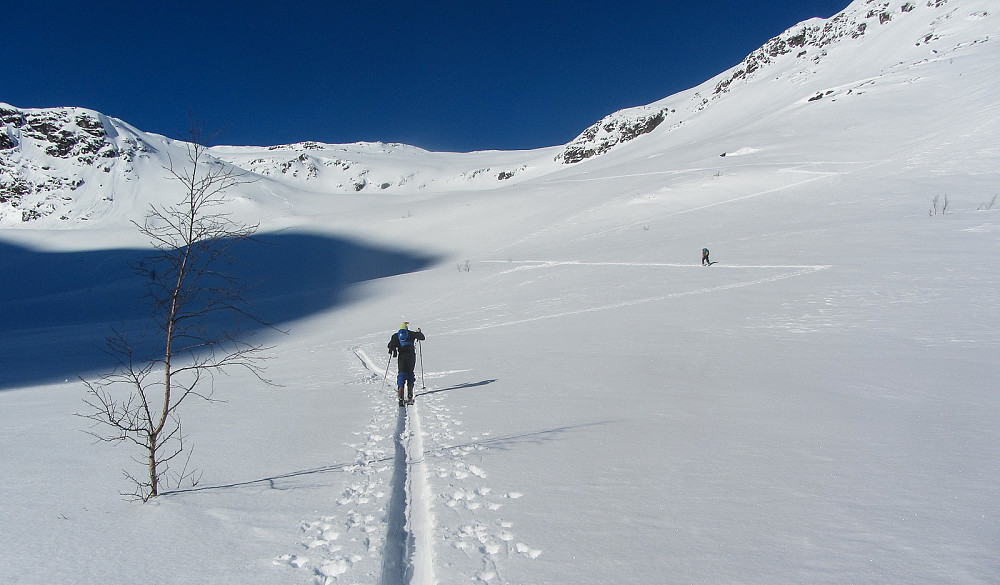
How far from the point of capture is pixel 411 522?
3.86 meters

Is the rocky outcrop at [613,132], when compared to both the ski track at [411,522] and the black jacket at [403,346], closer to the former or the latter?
the black jacket at [403,346]

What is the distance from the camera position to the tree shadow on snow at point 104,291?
15562mm

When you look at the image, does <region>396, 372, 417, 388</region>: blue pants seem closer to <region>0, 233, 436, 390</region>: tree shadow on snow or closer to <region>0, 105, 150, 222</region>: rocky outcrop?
<region>0, 233, 436, 390</region>: tree shadow on snow

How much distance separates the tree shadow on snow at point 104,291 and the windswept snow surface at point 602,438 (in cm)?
41

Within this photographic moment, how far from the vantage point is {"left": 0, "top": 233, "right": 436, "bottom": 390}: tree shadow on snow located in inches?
613

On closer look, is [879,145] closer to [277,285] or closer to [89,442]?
[277,285]

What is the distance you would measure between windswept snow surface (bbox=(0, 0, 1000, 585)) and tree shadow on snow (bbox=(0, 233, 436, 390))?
16.0 inches

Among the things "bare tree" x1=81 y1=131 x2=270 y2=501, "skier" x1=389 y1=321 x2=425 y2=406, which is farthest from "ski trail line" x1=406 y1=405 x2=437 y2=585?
"skier" x1=389 y1=321 x2=425 y2=406

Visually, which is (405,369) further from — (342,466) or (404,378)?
(342,466)

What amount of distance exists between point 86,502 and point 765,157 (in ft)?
127

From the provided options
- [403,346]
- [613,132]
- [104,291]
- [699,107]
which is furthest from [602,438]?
[613,132]

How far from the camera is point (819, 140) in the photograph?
37000mm

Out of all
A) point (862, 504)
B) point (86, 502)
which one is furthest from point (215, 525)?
point (862, 504)

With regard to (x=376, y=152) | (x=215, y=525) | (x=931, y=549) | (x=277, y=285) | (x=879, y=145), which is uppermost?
(x=376, y=152)
